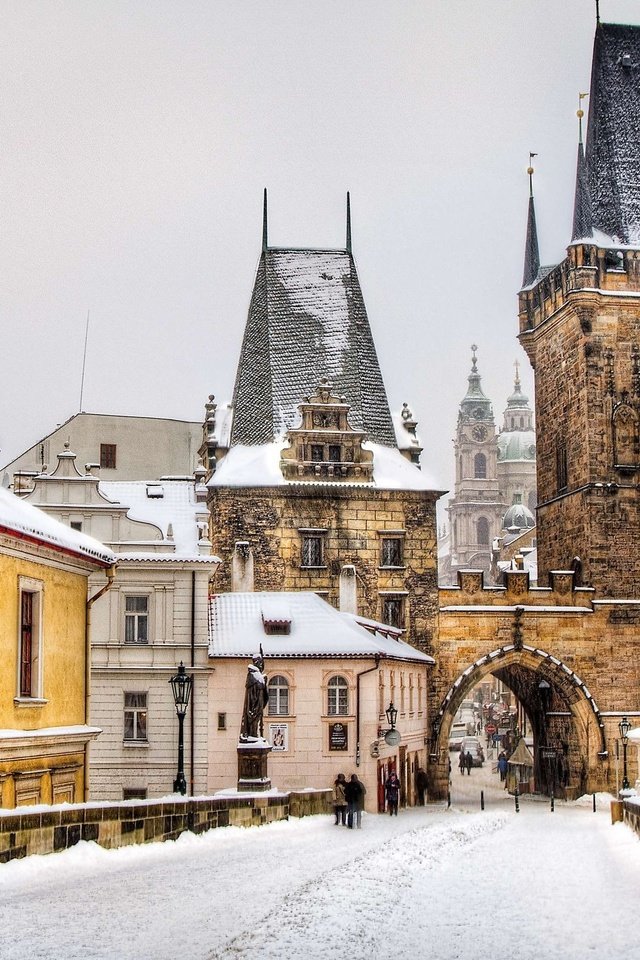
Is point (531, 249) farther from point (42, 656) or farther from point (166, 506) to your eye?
point (42, 656)

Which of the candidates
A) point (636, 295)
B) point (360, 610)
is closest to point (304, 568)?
point (360, 610)

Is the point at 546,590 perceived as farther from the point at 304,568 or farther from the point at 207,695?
the point at 207,695

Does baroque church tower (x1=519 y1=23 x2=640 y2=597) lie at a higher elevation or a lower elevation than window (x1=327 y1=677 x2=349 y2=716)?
higher

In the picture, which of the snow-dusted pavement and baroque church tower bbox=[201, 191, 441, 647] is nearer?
the snow-dusted pavement

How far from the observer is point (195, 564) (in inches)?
1521

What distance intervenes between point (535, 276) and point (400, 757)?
21786mm

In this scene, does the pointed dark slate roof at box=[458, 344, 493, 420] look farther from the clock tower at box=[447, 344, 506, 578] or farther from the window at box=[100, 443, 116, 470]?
the window at box=[100, 443, 116, 470]

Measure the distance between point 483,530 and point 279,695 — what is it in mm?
120289

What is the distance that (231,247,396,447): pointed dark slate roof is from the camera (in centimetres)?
5222

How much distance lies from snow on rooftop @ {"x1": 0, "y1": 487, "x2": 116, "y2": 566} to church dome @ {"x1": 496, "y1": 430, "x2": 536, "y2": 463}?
140 metres

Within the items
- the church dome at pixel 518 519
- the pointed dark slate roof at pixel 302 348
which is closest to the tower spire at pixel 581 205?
the pointed dark slate roof at pixel 302 348

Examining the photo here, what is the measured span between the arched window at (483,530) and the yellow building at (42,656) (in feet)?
441

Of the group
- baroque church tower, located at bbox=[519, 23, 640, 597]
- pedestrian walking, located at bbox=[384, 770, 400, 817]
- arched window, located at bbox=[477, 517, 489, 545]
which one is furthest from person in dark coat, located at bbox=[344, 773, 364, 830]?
arched window, located at bbox=[477, 517, 489, 545]

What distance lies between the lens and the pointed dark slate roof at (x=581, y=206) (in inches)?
2119
